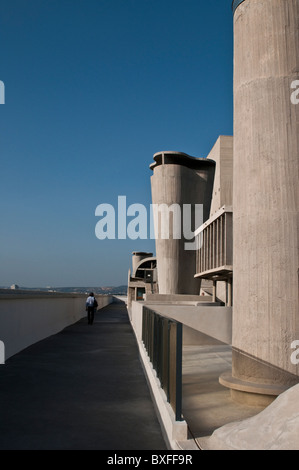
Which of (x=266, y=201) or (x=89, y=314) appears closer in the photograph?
(x=266, y=201)

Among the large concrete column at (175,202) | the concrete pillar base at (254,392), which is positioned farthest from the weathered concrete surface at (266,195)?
the large concrete column at (175,202)

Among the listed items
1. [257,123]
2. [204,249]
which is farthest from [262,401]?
[204,249]

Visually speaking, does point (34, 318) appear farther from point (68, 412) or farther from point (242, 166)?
point (242, 166)

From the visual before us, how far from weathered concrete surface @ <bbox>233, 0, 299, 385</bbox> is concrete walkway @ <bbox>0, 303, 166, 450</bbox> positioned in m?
1.87

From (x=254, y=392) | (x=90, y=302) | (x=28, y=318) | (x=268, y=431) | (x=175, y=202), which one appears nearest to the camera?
(x=268, y=431)

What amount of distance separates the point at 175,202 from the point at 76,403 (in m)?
18.9

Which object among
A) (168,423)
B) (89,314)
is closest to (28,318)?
(168,423)

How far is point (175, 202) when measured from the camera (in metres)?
24.6

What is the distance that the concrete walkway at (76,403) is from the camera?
477cm

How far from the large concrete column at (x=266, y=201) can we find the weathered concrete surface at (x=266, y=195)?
0.04 ft
